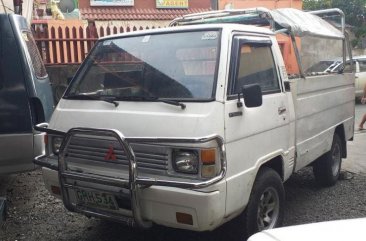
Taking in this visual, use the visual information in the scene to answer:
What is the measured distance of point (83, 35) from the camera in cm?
951

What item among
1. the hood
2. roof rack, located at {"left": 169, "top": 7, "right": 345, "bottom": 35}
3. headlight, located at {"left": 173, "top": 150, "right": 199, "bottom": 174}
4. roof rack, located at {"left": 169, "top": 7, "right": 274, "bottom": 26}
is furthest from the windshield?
roof rack, located at {"left": 169, "top": 7, "right": 274, "bottom": 26}

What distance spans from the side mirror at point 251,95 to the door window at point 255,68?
123 mm

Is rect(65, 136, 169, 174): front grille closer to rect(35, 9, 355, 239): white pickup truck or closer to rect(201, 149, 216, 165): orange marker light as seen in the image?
rect(35, 9, 355, 239): white pickup truck

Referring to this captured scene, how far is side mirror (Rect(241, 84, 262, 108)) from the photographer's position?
10.4 feet

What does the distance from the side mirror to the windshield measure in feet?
0.81

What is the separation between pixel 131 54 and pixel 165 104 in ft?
2.71

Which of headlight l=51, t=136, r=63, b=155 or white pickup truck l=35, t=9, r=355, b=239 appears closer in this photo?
white pickup truck l=35, t=9, r=355, b=239

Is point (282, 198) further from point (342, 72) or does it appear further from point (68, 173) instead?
point (342, 72)

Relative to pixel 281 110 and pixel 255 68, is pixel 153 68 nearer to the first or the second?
pixel 255 68

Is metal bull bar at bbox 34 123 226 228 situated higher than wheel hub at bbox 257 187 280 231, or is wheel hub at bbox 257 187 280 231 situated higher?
metal bull bar at bbox 34 123 226 228

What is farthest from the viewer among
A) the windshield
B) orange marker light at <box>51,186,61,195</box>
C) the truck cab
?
the truck cab

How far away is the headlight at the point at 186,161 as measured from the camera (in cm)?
291

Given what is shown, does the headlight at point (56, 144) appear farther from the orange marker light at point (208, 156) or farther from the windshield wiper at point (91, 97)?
the orange marker light at point (208, 156)

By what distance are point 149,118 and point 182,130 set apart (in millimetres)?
305
